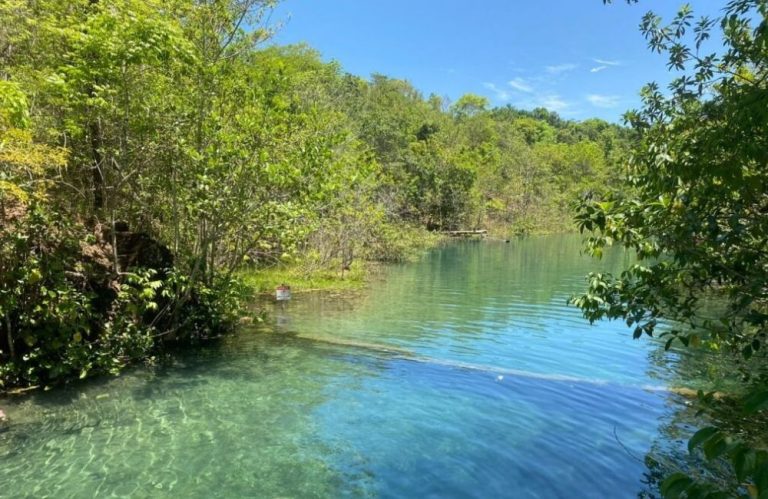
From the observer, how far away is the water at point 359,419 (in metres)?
6.62

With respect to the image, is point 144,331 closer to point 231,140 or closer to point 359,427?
point 231,140

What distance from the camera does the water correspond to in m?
6.62

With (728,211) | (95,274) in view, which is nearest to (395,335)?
(95,274)

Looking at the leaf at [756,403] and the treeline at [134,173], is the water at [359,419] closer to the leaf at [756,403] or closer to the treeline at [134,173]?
the treeline at [134,173]

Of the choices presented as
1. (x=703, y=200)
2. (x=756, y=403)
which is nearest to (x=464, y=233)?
(x=703, y=200)

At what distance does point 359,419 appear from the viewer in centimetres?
865

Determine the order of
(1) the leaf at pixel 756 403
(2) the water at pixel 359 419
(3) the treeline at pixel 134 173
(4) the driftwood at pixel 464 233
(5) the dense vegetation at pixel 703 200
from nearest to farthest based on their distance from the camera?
1. (1) the leaf at pixel 756 403
2. (5) the dense vegetation at pixel 703 200
3. (2) the water at pixel 359 419
4. (3) the treeline at pixel 134 173
5. (4) the driftwood at pixel 464 233

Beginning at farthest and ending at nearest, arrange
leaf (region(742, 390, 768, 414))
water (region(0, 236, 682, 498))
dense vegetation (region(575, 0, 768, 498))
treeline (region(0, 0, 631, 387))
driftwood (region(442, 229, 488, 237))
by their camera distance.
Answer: driftwood (region(442, 229, 488, 237)), treeline (region(0, 0, 631, 387)), water (region(0, 236, 682, 498)), dense vegetation (region(575, 0, 768, 498)), leaf (region(742, 390, 768, 414))

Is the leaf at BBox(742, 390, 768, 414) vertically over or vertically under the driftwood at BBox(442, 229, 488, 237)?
under

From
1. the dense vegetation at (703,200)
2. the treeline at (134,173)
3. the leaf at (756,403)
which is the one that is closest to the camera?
the leaf at (756,403)

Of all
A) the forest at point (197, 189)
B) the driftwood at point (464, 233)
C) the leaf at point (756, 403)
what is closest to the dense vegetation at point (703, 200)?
the forest at point (197, 189)

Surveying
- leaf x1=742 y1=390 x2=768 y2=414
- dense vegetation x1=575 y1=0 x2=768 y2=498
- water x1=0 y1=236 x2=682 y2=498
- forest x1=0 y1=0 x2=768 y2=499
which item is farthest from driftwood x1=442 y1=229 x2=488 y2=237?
leaf x1=742 y1=390 x2=768 y2=414

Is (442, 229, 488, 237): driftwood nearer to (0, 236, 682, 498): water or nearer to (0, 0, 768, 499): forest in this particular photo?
(0, 236, 682, 498): water

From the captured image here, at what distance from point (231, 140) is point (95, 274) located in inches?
148
